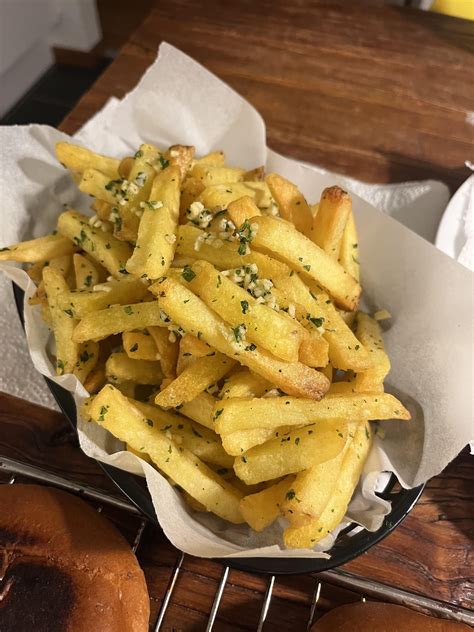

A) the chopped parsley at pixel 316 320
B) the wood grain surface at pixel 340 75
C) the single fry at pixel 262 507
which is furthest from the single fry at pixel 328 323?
the wood grain surface at pixel 340 75

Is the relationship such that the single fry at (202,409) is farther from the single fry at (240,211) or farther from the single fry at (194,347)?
the single fry at (240,211)

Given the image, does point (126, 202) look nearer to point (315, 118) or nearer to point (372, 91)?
point (315, 118)

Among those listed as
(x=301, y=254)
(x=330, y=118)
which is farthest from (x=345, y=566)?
(x=330, y=118)

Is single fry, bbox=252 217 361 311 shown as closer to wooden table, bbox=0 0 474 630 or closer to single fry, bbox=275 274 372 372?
single fry, bbox=275 274 372 372

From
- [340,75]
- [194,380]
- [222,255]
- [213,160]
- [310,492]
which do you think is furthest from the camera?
[340,75]

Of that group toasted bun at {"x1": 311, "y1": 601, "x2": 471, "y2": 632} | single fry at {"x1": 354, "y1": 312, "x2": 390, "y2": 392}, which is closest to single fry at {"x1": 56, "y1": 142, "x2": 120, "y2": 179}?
single fry at {"x1": 354, "y1": 312, "x2": 390, "y2": 392}

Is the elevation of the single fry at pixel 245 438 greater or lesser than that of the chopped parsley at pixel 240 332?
lesser

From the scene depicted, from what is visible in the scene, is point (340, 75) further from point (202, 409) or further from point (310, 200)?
point (202, 409)
